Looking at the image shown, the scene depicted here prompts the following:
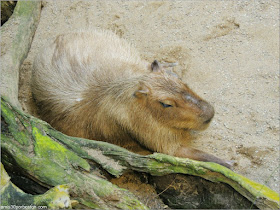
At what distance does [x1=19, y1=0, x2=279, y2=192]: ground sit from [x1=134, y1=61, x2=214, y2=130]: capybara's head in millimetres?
506

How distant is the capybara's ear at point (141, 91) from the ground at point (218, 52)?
0.95 metres

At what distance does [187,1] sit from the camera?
5551 millimetres

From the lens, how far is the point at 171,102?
356 cm

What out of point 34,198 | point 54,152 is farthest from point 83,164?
point 34,198

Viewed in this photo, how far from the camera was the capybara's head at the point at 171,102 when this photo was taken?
3.57 meters

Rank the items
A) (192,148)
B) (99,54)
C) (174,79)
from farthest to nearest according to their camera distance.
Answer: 1. (99,54)
2. (192,148)
3. (174,79)

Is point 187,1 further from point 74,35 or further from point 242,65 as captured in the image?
point 74,35

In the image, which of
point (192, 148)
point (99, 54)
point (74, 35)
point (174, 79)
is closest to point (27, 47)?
point (74, 35)

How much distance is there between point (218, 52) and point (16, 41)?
2.74 metres

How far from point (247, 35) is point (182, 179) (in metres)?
2.72

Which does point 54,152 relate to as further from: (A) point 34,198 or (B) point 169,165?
(B) point 169,165

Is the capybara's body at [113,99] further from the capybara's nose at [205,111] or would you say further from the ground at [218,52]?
Answer: the ground at [218,52]

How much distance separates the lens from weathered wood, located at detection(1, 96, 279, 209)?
102 inches

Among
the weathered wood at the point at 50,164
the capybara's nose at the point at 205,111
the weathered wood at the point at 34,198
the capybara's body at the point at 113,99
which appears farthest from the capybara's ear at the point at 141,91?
the weathered wood at the point at 34,198
